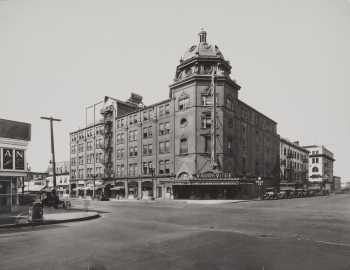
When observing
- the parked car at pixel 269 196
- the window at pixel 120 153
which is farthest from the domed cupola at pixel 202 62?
the parked car at pixel 269 196

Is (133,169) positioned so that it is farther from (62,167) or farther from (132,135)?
(62,167)

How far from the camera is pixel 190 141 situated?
152 feet

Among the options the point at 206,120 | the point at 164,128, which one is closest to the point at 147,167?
the point at 164,128

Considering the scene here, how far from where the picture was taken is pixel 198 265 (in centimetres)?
754

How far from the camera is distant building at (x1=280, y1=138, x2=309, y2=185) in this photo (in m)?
76.8

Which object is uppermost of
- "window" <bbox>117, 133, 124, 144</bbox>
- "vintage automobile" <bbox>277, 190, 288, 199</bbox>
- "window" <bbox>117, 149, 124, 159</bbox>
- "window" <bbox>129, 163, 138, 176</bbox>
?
"window" <bbox>117, 133, 124, 144</bbox>

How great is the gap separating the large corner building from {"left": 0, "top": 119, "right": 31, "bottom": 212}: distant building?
25.9 meters

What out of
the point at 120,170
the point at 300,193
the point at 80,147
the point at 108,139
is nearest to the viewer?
the point at 120,170

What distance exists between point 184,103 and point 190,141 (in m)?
6.36

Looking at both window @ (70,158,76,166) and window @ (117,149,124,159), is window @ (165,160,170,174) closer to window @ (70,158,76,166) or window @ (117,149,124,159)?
window @ (117,149,124,159)

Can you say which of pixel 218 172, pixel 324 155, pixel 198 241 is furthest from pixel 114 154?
pixel 324 155

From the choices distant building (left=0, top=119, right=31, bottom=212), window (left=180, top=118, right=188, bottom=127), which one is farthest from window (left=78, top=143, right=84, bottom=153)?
distant building (left=0, top=119, right=31, bottom=212)

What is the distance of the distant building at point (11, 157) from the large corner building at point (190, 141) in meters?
25.9

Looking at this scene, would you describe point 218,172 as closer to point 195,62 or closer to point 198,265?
point 195,62
